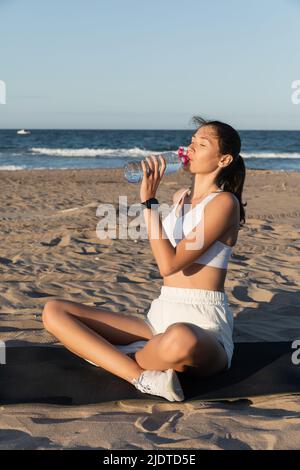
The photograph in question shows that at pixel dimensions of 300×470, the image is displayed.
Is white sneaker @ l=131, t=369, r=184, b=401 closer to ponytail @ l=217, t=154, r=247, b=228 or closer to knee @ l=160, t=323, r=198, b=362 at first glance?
knee @ l=160, t=323, r=198, b=362

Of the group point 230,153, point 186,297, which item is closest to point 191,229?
point 186,297

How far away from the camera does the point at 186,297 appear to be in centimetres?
364

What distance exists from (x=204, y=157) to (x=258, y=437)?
1611mm

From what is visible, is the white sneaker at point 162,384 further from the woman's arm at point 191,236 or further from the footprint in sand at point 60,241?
the footprint in sand at point 60,241

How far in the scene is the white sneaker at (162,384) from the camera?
340 cm

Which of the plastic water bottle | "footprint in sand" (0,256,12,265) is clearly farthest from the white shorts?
"footprint in sand" (0,256,12,265)

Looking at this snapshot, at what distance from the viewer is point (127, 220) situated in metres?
9.89

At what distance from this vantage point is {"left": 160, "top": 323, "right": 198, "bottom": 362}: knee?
3338mm

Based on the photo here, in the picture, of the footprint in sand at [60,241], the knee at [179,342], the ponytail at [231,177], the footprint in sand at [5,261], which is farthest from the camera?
the footprint in sand at [60,241]

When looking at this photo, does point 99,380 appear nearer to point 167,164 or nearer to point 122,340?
point 122,340

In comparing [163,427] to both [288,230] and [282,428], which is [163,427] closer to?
[282,428]

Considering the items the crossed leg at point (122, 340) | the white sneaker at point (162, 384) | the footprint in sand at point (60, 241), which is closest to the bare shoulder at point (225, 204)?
the crossed leg at point (122, 340)

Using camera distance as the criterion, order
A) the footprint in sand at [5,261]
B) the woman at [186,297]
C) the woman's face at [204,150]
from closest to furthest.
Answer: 1. the woman at [186,297]
2. the woman's face at [204,150]
3. the footprint in sand at [5,261]

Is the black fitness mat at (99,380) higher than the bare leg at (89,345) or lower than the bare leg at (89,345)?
lower
